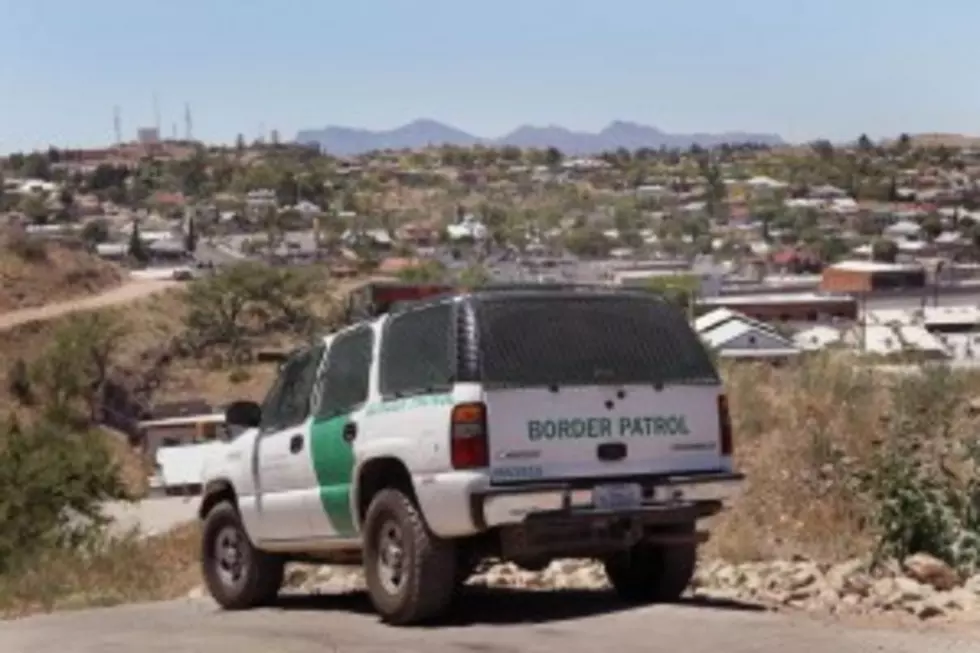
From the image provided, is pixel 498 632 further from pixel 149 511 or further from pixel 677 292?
pixel 149 511

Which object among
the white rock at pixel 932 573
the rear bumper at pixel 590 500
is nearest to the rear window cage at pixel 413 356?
the rear bumper at pixel 590 500

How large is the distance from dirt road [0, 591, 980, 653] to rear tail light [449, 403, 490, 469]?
100cm

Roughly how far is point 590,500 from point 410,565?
113 centimetres

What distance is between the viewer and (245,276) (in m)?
90.6

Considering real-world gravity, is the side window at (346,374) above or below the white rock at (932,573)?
above

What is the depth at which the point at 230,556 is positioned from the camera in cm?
1330

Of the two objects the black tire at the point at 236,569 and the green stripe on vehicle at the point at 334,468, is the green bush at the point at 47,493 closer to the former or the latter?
the black tire at the point at 236,569

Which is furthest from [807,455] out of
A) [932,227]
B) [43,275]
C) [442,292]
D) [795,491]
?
[932,227]

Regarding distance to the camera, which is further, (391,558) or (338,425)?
(338,425)

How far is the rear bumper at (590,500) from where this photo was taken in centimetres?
1010

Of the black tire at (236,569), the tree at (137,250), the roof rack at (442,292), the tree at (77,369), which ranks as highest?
the roof rack at (442,292)

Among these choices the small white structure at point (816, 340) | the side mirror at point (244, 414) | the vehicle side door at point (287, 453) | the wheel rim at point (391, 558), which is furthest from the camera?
the small white structure at point (816, 340)

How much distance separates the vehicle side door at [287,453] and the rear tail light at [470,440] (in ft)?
6.61

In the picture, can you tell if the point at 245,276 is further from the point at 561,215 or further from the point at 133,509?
the point at 561,215
